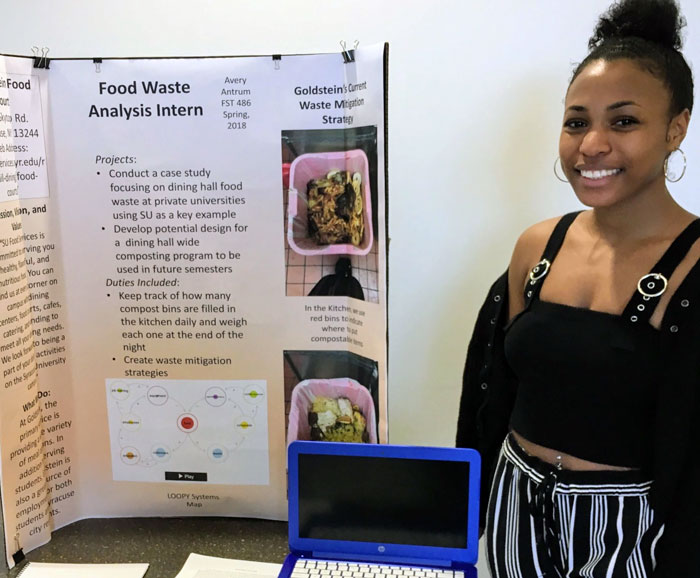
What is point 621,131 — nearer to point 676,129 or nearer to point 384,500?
point 676,129

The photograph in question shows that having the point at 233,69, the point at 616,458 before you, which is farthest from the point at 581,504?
the point at 233,69

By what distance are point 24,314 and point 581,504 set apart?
1033mm

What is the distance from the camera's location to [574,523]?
945 millimetres

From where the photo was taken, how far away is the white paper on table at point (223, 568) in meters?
1.13

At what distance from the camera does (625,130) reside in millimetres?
900

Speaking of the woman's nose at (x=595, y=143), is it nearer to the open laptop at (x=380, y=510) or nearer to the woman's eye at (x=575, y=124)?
the woman's eye at (x=575, y=124)

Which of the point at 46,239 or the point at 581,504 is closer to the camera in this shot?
the point at 581,504

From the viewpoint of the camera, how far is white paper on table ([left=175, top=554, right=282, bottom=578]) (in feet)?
3.71

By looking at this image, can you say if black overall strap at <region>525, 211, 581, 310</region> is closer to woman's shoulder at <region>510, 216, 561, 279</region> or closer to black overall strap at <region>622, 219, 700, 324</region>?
woman's shoulder at <region>510, 216, 561, 279</region>

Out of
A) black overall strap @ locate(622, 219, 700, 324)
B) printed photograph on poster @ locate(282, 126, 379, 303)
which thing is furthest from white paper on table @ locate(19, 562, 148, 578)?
black overall strap @ locate(622, 219, 700, 324)

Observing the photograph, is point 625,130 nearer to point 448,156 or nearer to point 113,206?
point 448,156

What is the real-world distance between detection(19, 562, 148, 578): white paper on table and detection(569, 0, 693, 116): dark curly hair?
1.17 meters

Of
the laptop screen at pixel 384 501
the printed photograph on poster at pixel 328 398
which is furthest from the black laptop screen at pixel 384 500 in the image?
the printed photograph on poster at pixel 328 398

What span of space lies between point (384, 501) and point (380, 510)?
0.06 feet
